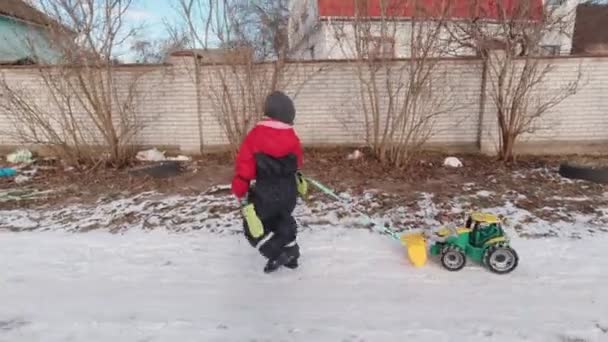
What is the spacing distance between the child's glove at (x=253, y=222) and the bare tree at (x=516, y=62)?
19.4ft

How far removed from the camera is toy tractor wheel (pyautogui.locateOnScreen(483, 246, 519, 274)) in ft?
10.4

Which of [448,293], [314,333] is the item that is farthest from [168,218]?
[448,293]

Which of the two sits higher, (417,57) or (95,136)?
(417,57)

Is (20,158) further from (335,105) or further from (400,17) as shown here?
(400,17)

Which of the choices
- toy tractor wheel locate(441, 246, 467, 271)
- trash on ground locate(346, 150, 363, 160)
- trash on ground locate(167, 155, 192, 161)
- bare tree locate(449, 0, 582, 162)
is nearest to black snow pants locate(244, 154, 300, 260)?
toy tractor wheel locate(441, 246, 467, 271)

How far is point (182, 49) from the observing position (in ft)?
25.9

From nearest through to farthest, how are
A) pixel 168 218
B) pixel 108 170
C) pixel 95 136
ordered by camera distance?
pixel 168 218, pixel 108 170, pixel 95 136

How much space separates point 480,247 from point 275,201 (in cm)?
176

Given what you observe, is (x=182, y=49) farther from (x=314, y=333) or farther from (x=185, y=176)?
(x=314, y=333)

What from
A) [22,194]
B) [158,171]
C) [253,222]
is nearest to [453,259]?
[253,222]

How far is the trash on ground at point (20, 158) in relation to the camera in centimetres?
790

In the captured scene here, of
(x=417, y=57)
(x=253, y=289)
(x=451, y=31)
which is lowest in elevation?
(x=253, y=289)

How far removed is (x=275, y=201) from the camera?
10.3ft

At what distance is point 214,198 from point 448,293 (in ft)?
11.5
